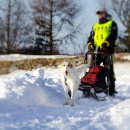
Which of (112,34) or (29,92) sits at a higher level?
(112,34)

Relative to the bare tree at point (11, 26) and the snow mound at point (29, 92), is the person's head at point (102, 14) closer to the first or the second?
the snow mound at point (29, 92)

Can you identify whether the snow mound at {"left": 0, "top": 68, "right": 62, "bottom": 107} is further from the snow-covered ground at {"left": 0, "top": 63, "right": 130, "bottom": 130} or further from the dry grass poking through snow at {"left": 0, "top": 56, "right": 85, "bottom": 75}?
the dry grass poking through snow at {"left": 0, "top": 56, "right": 85, "bottom": 75}

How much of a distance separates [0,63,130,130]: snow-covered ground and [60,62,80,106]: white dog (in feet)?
0.60

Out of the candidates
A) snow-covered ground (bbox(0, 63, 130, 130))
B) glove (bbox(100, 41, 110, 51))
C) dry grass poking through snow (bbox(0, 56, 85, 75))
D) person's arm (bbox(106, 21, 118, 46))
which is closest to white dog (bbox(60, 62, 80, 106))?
snow-covered ground (bbox(0, 63, 130, 130))

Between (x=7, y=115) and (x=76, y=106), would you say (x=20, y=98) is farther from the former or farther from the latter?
(x=7, y=115)

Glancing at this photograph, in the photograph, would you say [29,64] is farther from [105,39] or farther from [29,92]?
[29,92]

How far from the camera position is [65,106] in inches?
372

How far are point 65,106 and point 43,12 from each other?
2975 centimetres

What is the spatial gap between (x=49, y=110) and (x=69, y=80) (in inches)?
42.1

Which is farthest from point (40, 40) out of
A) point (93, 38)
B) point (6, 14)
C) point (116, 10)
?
point (93, 38)

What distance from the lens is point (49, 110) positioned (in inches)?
343

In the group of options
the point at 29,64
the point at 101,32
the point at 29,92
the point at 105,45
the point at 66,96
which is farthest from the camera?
the point at 29,64

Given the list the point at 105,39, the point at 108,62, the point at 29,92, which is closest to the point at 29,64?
the point at 108,62

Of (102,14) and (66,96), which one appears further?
(102,14)
